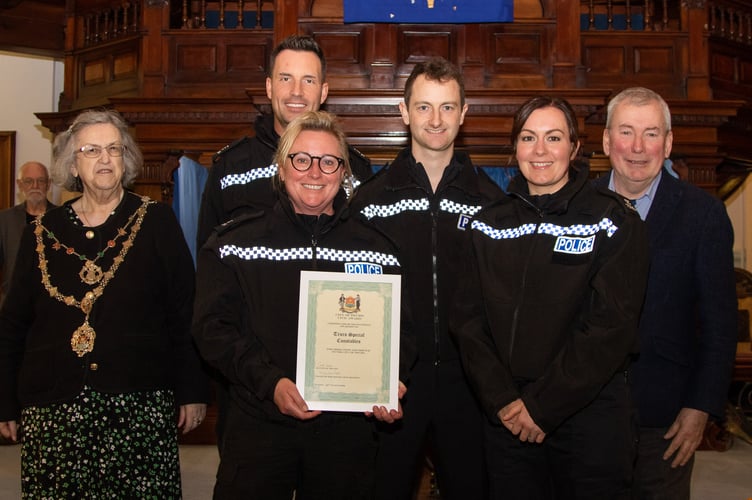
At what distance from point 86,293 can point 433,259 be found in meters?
1.07

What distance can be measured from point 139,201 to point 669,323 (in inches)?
67.9

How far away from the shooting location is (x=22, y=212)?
17.6 ft

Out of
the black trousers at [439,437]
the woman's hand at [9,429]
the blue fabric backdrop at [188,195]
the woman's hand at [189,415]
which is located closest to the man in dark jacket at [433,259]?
the black trousers at [439,437]

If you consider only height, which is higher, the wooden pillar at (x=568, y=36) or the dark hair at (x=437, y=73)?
the wooden pillar at (x=568, y=36)

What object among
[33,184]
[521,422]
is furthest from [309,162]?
[33,184]

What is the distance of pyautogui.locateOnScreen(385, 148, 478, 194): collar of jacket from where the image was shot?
2.52m

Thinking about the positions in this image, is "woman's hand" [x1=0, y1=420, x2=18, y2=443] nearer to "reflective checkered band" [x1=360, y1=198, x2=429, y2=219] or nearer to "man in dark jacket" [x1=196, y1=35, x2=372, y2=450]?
"man in dark jacket" [x1=196, y1=35, x2=372, y2=450]

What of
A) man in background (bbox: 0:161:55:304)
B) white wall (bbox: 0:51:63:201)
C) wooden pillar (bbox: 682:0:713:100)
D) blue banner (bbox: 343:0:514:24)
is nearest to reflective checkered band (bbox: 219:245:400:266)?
man in background (bbox: 0:161:55:304)

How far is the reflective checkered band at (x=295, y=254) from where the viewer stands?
2.08 m

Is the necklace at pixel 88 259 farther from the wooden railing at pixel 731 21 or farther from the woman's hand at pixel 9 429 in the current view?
the wooden railing at pixel 731 21

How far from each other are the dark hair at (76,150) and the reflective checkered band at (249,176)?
1.13ft

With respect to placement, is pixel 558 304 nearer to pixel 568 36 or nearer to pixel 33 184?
pixel 33 184

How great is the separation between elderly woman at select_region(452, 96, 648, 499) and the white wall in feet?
26.2

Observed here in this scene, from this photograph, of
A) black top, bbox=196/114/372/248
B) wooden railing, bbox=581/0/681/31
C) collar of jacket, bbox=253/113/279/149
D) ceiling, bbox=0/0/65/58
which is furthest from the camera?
ceiling, bbox=0/0/65/58
